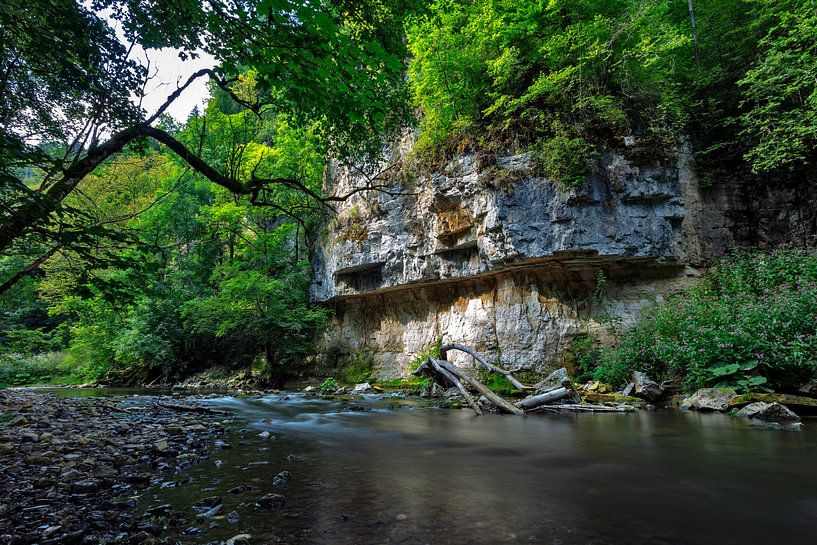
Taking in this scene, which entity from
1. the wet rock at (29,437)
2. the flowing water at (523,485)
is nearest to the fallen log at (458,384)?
the flowing water at (523,485)

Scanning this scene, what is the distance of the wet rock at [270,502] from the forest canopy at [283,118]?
94.4 inches

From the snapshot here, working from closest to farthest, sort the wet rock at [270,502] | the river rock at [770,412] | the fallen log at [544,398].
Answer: the wet rock at [270,502] → the river rock at [770,412] → the fallen log at [544,398]

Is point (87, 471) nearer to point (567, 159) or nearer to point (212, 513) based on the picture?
point (212, 513)

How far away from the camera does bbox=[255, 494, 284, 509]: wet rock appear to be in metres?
3.30

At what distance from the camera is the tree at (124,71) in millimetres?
3197

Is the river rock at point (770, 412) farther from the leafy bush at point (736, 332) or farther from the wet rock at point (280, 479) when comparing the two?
the wet rock at point (280, 479)

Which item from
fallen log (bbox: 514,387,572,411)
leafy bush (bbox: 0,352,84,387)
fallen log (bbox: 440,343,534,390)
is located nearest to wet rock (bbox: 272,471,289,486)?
fallen log (bbox: 514,387,572,411)

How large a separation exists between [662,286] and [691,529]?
12532 millimetres

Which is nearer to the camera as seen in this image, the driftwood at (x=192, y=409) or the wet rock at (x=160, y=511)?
the wet rock at (x=160, y=511)

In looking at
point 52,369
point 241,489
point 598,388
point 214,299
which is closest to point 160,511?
point 241,489

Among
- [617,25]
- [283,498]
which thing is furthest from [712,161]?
[283,498]

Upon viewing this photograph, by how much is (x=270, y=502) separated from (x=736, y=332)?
10316mm

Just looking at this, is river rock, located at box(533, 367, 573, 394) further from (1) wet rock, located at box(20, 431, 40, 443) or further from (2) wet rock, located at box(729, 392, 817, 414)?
(1) wet rock, located at box(20, 431, 40, 443)

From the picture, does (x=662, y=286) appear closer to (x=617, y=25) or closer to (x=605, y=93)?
(x=605, y=93)
